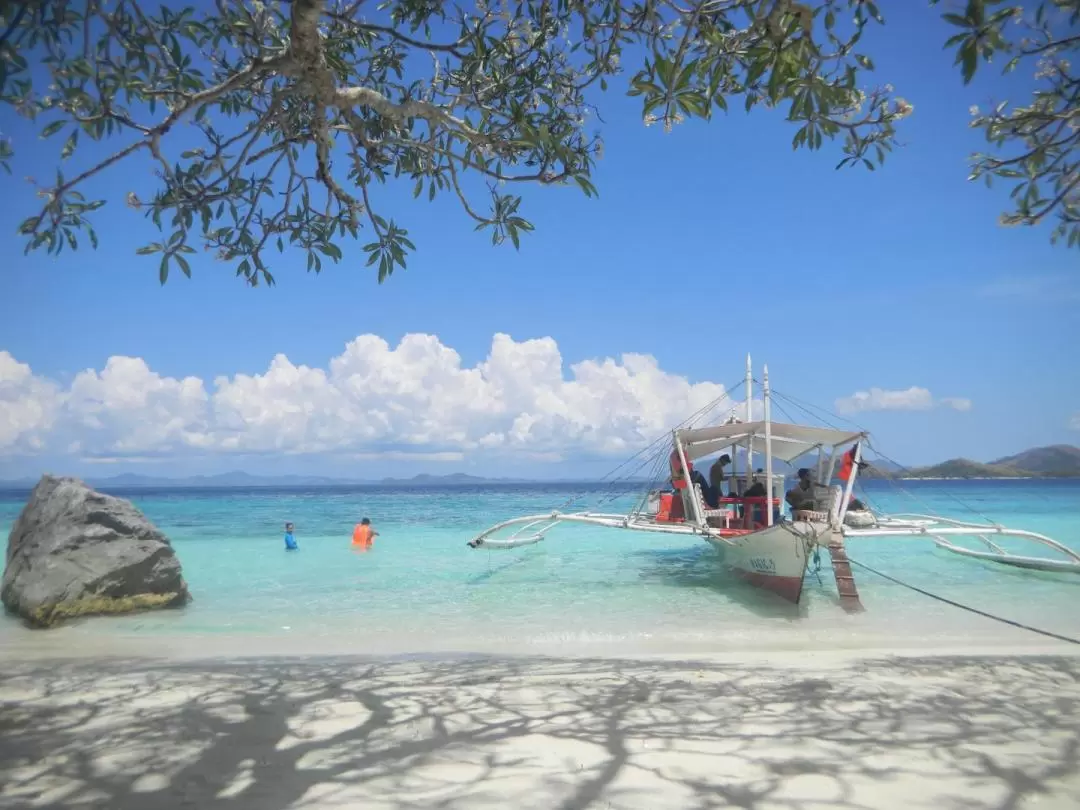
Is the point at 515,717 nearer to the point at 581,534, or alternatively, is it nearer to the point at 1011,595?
→ the point at 1011,595

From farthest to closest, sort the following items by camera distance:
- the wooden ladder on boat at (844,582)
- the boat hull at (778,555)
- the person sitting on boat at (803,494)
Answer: the person sitting on boat at (803,494), the wooden ladder on boat at (844,582), the boat hull at (778,555)

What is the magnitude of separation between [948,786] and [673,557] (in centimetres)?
1224

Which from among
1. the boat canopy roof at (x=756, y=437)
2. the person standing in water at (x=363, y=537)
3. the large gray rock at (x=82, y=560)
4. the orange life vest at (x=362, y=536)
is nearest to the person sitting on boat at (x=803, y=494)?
the boat canopy roof at (x=756, y=437)

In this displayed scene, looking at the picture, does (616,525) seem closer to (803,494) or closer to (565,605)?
(565,605)

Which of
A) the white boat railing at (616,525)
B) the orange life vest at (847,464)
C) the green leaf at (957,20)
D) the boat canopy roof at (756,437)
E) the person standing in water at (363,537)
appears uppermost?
the green leaf at (957,20)

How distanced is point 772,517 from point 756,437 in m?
1.58

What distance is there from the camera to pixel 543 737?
394 cm

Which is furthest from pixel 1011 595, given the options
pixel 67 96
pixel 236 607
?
pixel 67 96

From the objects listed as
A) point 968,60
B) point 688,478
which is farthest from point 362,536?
point 968,60

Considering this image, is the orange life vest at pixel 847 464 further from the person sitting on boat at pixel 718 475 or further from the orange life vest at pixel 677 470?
the person sitting on boat at pixel 718 475

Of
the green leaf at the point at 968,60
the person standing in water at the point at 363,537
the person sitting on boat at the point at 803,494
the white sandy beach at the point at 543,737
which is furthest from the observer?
the person standing in water at the point at 363,537

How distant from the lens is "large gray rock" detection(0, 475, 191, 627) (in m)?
8.32

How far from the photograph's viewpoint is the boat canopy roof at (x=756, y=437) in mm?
10969

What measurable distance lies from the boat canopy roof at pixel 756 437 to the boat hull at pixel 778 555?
74.6 inches
